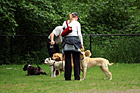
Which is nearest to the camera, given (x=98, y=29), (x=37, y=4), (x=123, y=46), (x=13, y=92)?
(x=13, y=92)

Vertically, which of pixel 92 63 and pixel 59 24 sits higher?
pixel 59 24

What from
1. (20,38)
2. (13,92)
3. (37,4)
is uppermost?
(37,4)

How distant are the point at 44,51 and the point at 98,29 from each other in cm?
426

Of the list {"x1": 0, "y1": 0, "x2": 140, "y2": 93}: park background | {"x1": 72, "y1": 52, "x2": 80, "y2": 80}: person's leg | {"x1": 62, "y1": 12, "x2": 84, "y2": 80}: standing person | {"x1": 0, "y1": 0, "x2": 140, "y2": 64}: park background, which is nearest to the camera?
{"x1": 62, "y1": 12, "x2": 84, "y2": 80}: standing person

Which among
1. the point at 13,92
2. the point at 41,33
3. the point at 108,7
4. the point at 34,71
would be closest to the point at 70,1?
the point at 108,7

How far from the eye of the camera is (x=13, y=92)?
8953 mm

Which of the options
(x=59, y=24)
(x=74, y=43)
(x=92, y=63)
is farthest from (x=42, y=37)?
(x=74, y=43)

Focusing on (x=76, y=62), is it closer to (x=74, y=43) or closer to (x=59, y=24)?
(x=74, y=43)

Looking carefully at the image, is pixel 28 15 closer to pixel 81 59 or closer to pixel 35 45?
pixel 35 45

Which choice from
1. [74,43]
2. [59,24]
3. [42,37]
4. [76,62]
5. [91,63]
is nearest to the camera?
[74,43]

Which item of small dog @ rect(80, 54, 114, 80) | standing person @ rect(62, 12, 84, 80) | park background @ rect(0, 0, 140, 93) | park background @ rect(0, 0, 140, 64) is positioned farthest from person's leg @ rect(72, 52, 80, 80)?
park background @ rect(0, 0, 140, 64)

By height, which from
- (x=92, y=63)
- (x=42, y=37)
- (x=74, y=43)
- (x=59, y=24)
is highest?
(x=59, y=24)

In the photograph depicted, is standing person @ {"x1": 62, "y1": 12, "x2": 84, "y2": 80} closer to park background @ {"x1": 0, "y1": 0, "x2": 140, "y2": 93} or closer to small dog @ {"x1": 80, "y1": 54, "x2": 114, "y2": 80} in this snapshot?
small dog @ {"x1": 80, "y1": 54, "x2": 114, "y2": 80}

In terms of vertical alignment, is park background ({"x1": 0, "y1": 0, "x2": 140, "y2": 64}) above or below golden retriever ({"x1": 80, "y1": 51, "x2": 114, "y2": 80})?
above
